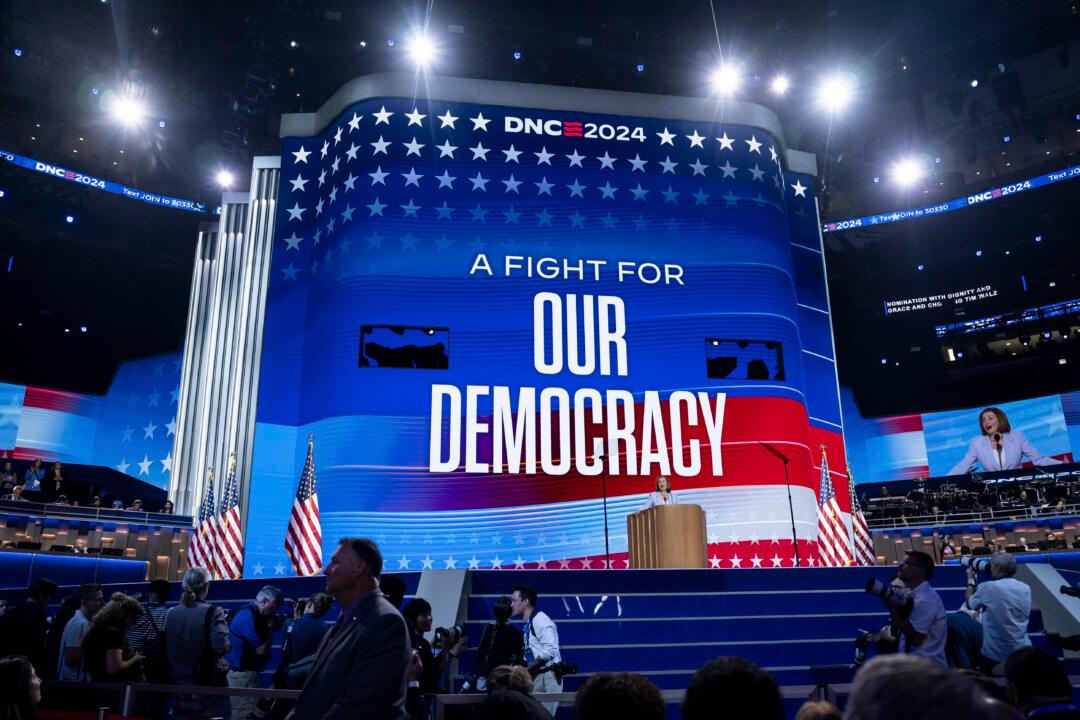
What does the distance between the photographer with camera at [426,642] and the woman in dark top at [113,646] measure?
182 centimetres

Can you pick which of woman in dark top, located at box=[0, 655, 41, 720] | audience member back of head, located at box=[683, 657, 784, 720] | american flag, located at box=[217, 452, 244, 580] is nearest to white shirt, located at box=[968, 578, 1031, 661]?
audience member back of head, located at box=[683, 657, 784, 720]

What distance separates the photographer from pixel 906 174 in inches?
1172

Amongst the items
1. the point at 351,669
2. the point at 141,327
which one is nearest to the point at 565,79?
the point at 141,327

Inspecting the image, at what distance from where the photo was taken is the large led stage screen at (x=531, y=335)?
16.3 meters

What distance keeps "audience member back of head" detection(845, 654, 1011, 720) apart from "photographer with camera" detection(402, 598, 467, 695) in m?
4.53

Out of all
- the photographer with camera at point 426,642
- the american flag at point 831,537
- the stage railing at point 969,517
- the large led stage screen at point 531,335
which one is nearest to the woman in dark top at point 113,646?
the photographer with camera at point 426,642

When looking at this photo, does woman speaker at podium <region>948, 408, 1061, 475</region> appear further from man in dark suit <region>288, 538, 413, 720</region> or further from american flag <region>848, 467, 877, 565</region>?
man in dark suit <region>288, 538, 413, 720</region>

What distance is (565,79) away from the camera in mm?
21281

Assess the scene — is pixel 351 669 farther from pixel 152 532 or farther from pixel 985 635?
pixel 152 532

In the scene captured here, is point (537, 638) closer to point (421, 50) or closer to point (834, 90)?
point (421, 50)

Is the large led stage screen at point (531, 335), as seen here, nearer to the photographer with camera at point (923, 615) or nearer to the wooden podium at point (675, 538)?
the wooden podium at point (675, 538)

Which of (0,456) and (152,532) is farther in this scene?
(0,456)

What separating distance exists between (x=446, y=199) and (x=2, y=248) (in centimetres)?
1642

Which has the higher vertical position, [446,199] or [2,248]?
[2,248]
